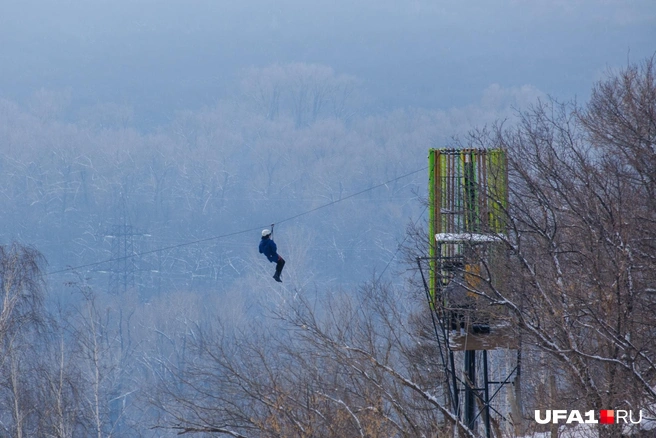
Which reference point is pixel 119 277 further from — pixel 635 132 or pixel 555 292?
pixel 555 292

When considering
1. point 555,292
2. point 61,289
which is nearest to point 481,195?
point 555,292

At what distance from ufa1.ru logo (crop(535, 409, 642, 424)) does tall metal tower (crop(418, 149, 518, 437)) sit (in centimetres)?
163

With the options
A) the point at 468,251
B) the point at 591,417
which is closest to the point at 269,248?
the point at 468,251

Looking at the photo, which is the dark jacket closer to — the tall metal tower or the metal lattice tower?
the tall metal tower

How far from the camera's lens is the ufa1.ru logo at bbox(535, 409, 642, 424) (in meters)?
10.4

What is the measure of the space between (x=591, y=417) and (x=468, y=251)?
331 centimetres

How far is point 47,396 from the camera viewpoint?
20547mm

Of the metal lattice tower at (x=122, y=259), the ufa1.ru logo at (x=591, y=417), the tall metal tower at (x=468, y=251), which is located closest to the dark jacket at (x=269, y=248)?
the tall metal tower at (x=468, y=251)

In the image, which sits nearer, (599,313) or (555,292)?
(599,313)

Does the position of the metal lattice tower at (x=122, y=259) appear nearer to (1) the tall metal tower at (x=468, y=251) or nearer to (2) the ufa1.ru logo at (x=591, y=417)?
(1) the tall metal tower at (x=468, y=251)

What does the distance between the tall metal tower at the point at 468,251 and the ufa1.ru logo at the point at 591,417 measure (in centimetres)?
163

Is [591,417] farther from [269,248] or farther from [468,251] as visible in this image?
[269,248]

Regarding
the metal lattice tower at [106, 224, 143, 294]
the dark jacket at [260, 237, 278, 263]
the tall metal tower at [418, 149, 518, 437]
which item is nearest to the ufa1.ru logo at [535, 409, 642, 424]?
the tall metal tower at [418, 149, 518, 437]

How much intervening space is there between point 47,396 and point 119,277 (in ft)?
136
